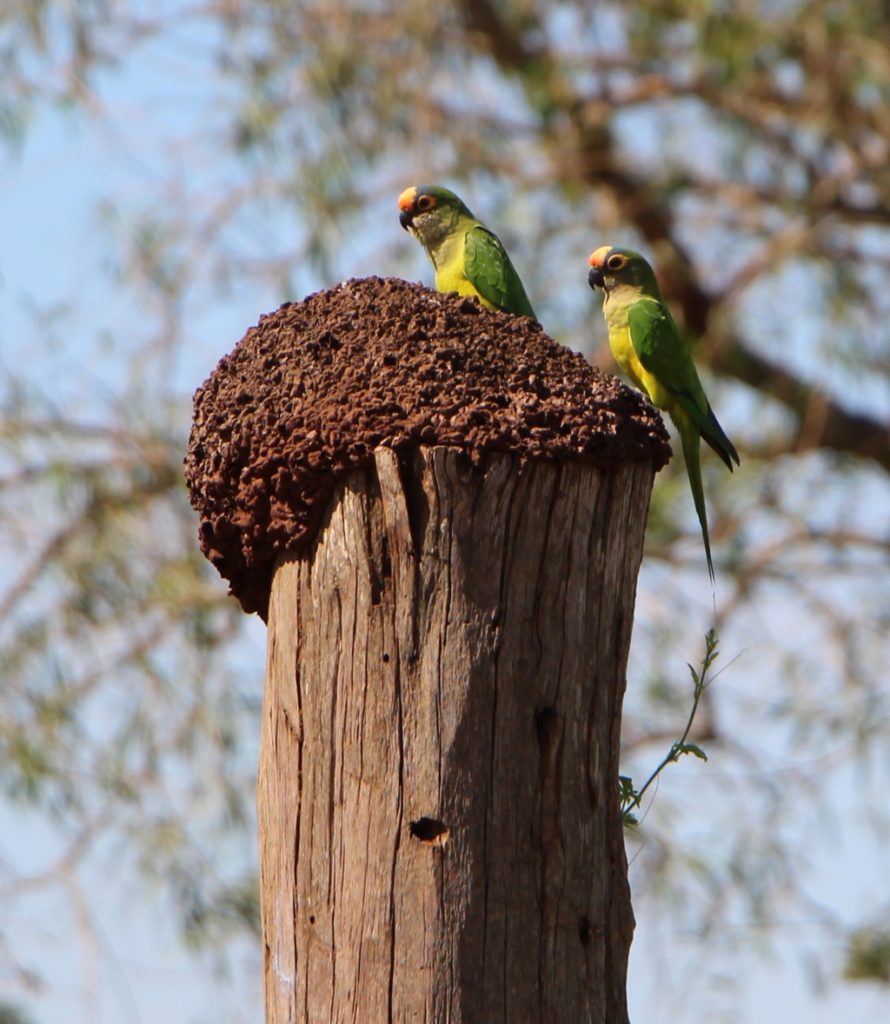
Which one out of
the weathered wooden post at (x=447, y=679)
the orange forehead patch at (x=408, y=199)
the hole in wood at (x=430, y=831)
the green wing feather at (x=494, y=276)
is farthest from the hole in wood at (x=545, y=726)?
A: the orange forehead patch at (x=408, y=199)

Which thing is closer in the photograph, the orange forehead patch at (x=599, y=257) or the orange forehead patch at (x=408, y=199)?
the orange forehead patch at (x=599, y=257)

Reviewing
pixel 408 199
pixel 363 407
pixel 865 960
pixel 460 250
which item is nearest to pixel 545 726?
pixel 363 407

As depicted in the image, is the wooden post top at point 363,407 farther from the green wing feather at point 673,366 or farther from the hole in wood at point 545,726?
the green wing feather at point 673,366

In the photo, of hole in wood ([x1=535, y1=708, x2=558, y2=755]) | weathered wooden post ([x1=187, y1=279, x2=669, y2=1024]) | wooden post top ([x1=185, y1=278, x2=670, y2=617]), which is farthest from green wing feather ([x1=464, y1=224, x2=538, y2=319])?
hole in wood ([x1=535, y1=708, x2=558, y2=755])

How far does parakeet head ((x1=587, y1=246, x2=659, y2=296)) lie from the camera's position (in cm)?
571

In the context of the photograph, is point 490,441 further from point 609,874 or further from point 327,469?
point 609,874

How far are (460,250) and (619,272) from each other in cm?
74

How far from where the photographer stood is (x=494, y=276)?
500 centimetres

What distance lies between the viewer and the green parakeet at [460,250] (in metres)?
4.96

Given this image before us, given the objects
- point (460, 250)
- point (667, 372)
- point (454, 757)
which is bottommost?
point (454, 757)

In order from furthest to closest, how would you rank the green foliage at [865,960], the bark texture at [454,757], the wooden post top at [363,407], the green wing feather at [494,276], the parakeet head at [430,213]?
the green foliage at [865,960] < the parakeet head at [430,213] < the green wing feather at [494,276] < the wooden post top at [363,407] < the bark texture at [454,757]

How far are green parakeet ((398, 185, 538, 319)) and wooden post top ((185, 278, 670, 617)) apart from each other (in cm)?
131

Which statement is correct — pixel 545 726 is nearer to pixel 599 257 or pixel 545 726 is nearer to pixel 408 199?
pixel 599 257

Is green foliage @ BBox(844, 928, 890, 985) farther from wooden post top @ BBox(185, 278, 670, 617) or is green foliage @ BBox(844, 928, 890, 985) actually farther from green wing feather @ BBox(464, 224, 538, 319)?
wooden post top @ BBox(185, 278, 670, 617)
